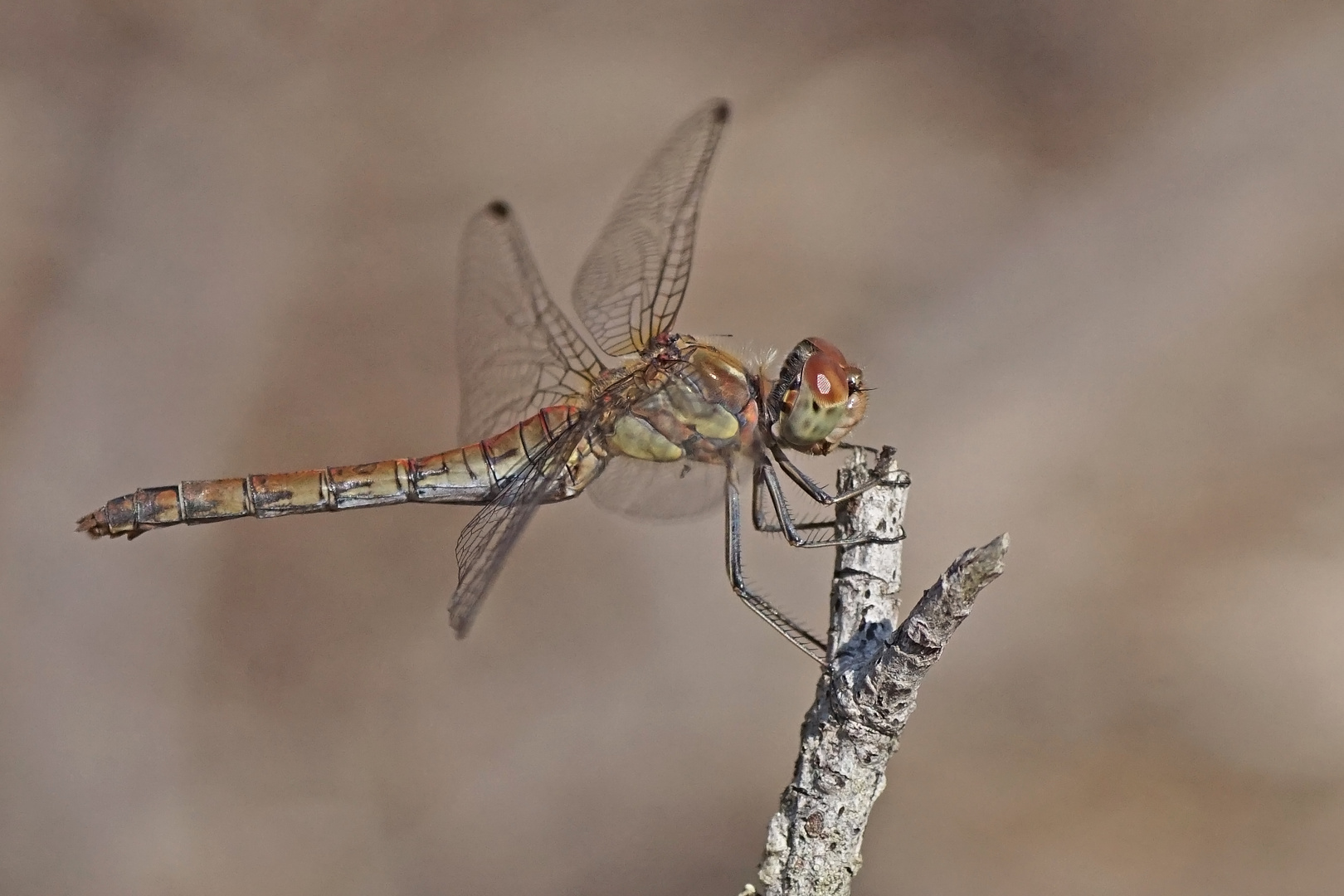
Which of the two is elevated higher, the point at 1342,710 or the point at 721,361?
the point at 721,361

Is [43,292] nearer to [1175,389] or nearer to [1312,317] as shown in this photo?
[1175,389]

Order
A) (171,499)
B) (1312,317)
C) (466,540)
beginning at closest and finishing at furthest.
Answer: (466,540), (171,499), (1312,317)

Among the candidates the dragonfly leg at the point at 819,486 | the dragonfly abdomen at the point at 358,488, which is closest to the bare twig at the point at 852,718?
the dragonfly leg at the point at 819,486

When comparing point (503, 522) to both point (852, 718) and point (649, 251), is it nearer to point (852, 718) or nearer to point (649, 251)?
point (649, 251)

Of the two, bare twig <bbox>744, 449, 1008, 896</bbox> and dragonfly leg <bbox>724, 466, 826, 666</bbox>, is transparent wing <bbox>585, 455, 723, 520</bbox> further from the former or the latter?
bare twig <bbox>744, 449, 1008, 896</bbox>

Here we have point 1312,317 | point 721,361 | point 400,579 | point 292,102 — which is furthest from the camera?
point 292,102

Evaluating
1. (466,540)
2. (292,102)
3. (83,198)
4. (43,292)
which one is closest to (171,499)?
(466,540)

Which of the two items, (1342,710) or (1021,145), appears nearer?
(1342,710)

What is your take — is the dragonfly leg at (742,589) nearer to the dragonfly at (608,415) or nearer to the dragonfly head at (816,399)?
the dragonfly at (608,415)
